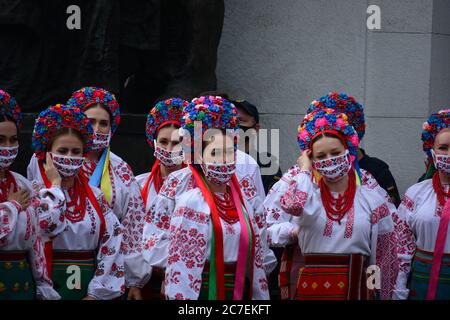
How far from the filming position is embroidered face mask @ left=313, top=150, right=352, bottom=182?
17.9 ft

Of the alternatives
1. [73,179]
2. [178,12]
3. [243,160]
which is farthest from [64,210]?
[178,12]

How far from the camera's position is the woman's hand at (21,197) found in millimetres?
5039

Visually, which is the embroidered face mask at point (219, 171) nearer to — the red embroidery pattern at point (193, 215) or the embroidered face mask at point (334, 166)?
the red embroidery pattern at point (193, 215)

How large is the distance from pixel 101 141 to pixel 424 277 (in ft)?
6.50

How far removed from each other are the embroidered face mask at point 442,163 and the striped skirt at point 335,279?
2.69ft

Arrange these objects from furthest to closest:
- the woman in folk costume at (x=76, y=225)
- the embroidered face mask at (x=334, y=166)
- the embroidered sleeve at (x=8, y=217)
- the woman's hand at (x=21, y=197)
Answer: the embroidered face mask at (x=334, y=166) → the woman in folk costume at (x=76, y=225) → the woman's hand at (x=21, y=197) → the embroidered sleeve at (x=8, y=217)

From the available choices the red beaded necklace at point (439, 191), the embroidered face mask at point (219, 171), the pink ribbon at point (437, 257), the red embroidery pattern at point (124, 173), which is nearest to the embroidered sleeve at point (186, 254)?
the embroidered face mask at point (219, 171)

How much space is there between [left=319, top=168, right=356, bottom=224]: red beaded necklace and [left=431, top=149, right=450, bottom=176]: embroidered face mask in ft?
1.99

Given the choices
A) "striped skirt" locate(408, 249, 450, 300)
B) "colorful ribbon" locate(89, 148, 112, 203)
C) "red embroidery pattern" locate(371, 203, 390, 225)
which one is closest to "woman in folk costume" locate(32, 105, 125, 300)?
"colorful ribbon" locate(89, 148, 112, 203)

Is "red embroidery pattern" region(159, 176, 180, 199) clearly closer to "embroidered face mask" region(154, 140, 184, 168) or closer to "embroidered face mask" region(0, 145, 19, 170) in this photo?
"embroidered face mask" region(0, 145, 19, 170)

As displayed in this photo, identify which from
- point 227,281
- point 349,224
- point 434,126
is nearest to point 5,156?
point 227,281

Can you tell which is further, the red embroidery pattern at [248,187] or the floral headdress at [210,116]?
the red embroidery pattern at [248,187]

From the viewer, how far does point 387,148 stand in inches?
361

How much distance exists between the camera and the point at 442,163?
5.91 meters
